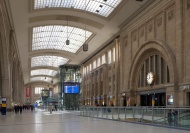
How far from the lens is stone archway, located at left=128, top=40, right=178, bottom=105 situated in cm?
2405

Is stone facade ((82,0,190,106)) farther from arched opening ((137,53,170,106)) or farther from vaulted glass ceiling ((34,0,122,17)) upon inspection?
vaulted glass ceiling ((34,0,122,17))

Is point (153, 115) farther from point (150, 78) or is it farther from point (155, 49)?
point (150, 78)

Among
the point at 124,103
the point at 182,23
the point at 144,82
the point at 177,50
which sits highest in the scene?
the point at 182,23

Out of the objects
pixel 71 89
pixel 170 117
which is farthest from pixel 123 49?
pixel 170 117

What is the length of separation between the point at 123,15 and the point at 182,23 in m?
11.6

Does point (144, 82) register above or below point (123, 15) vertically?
below

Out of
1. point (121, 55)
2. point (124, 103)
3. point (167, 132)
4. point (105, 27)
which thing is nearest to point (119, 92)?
point (124, 103)

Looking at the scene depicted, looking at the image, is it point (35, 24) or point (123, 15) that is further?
point (35, 24)

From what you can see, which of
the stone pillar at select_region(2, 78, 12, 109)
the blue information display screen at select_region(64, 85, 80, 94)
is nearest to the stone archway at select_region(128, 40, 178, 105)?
the stone pillar at select_region(2, 78, 12, 109)

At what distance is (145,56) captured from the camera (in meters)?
31.3

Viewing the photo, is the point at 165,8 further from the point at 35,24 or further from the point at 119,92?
the point at 35,24

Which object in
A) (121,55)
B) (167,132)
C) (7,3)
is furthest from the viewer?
(121,55)

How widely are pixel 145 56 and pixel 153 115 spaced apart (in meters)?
17.9

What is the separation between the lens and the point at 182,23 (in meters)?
22.9
